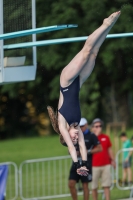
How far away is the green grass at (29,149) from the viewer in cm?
2350

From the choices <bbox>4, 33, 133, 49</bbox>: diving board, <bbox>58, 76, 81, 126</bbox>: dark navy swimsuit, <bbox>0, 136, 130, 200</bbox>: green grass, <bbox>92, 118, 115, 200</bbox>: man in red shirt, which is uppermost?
<bbox>4, 33, 133, 49</bbox>: diving board

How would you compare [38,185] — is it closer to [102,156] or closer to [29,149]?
[102,156]

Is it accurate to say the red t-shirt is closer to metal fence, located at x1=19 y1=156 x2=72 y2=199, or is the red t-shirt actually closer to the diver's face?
metal fence, located at x1=19 y1=156 x2=72 y2=199

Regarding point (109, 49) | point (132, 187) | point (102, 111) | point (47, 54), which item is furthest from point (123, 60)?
point (102, 111)

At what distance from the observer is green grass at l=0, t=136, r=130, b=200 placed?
23.5 m

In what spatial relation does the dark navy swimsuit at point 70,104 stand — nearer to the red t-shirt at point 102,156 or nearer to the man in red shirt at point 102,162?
the man in red shirt at point 102,162

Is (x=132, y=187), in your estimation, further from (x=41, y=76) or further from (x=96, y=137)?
(x=41, y=76)

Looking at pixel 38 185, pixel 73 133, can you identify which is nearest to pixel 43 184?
pixel 38 185

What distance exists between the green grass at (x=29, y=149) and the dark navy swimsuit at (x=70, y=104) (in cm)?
1329

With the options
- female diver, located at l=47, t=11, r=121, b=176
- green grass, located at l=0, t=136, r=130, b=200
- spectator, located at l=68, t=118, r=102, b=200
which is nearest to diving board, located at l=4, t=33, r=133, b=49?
female diver, located at l=47, t=11, r=121, b=176

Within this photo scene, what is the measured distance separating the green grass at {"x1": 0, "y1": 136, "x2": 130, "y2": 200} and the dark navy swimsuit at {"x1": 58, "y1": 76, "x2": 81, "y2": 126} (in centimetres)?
1329

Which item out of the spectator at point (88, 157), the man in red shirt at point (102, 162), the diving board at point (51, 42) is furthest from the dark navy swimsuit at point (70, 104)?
the man in red shirt at point (102, 162)

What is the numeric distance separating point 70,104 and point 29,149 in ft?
58.4

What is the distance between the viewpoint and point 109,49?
58.4ft
